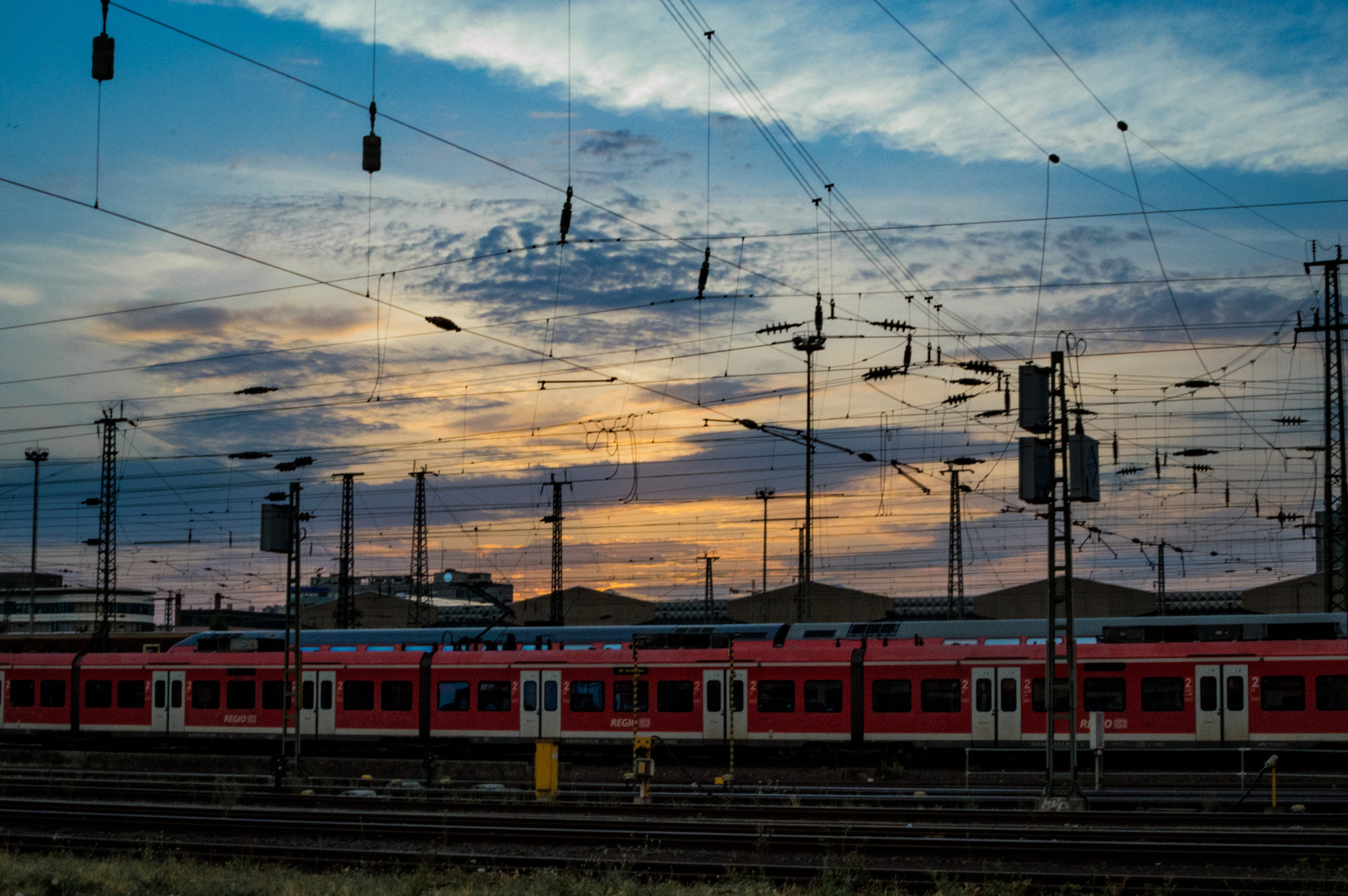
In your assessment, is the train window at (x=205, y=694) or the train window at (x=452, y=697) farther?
the train window at (x=205, y=694)

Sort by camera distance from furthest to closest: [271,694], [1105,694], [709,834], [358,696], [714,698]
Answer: [271,694] → [358,696] → [714,698] → [1105,694] → [709,834]

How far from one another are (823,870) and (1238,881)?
5716mm

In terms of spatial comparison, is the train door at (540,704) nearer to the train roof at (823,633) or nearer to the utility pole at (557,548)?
the train roof at (823,633)

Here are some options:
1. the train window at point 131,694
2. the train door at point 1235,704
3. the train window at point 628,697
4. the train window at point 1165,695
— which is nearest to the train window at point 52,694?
the train window at point 131,694

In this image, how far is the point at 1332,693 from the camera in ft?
99.6

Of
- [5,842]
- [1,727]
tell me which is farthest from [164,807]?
[1,727]

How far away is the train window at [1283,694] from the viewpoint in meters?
30.6

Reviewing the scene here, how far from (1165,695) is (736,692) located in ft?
35.9

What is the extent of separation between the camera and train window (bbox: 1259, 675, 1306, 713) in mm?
30562

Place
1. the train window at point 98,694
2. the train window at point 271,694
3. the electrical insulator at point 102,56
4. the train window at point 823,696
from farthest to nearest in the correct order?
the train window at point 98,694 < the train window at point 271,694 < the train window at point 823,696 < the electrical insulator at point 102,56

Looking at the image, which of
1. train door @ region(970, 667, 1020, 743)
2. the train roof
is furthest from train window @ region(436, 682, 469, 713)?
train door @ region(970, 667, 1020, 743)

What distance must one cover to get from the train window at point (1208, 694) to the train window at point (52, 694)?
36.0 metres

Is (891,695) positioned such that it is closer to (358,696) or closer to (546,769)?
(546,769)

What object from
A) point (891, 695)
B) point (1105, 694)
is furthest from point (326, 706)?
point (1105, 694)
